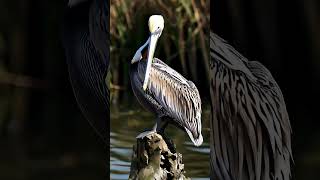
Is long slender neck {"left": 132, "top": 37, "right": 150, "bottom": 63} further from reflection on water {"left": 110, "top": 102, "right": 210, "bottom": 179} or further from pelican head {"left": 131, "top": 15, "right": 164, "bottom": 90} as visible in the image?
reflection on water {"left": 110, "top": 102, "right": 210, "bottom": 179}

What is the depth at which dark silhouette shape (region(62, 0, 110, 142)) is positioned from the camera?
332 centimetres

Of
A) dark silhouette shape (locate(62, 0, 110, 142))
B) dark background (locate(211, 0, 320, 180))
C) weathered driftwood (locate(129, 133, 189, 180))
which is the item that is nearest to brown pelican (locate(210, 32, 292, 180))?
dark background (locate(211, 0, 320, 180))

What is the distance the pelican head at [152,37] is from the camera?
318 centimetres

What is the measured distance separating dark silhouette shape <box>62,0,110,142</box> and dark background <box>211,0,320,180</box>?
693 mm

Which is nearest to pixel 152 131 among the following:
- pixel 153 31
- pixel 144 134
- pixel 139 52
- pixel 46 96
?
pixel 144 134

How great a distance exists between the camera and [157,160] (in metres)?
3.22

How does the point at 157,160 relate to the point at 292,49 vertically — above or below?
below

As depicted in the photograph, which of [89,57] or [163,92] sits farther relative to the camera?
[89,57]

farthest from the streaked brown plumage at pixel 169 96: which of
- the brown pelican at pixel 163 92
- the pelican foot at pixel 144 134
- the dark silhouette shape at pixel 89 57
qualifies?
the dark silhouette shape at pixel 89 57

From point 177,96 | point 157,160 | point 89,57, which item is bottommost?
point 157,160

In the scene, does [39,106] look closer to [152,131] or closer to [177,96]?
[152,131]

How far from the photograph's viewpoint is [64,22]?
11.0 ft

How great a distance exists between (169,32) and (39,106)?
91 cm

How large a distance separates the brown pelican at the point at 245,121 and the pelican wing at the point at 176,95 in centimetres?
11
